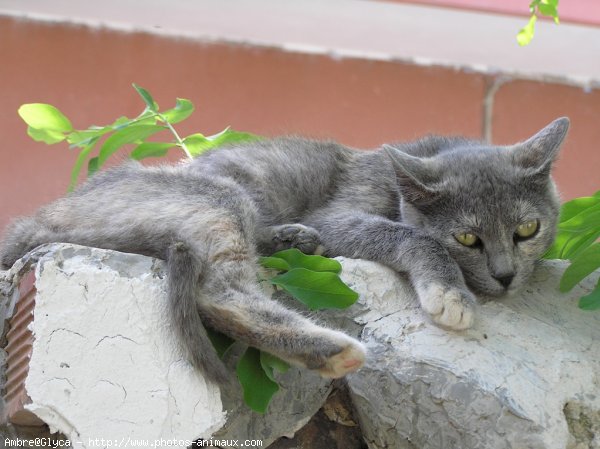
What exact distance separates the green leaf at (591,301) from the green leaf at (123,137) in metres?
1.51

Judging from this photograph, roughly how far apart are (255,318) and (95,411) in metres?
0.45

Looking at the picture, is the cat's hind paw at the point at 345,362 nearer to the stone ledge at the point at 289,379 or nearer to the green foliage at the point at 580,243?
the stone ledge at the point at 289,379

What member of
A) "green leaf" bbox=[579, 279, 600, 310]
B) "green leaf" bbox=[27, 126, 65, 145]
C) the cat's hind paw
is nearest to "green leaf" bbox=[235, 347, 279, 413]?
the cat's hind paw

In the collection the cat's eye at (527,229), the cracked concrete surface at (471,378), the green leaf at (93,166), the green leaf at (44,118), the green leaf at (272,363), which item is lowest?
the cracked concrete surface at (471,378)

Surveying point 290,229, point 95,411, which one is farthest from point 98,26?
point 95,411

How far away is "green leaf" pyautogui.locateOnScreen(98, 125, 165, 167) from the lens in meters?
3.12

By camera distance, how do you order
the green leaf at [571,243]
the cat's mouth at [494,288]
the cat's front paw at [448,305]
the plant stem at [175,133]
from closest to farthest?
the cat's front paw at [448,305] → the cat's mouth at [494,288] → the green leaf at [571,243] → the plant stem at [175,133]

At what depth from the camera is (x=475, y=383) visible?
225cm

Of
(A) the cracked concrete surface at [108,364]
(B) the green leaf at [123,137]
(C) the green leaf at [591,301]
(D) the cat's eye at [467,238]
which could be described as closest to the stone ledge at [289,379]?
(A) the cracked concrete surface at [108,364]

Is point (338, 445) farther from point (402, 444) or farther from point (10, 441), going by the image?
point (10, 441)

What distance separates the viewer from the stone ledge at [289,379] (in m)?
2.19

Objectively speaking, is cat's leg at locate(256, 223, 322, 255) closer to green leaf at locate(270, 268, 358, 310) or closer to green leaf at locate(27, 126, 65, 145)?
green leaf at locate(270, 268, 358, 310)

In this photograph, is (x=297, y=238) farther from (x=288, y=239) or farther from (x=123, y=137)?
(x=123, y=137)

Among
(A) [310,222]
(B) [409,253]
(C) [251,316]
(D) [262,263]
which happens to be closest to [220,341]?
(C) [251,316]
